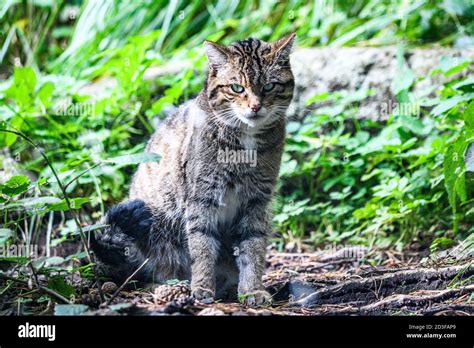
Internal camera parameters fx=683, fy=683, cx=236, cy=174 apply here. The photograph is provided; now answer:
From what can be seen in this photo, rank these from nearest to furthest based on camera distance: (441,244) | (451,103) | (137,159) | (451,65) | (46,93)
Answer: (137,159) < (451,103) < (441,244) < (451,65) < (46,93)

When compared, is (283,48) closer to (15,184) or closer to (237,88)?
(237,88)

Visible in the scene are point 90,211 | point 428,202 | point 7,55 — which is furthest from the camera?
point 7,55

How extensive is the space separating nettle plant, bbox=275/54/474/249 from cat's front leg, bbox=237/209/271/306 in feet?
2.74

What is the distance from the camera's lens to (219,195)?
2732 millimetres

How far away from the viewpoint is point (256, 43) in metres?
2.86

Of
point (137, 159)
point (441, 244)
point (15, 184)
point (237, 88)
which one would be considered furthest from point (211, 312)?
point (441, 244)

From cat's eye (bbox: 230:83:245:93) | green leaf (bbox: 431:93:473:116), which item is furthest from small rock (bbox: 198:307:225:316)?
green leaf (bbox: 431:93:473:116)

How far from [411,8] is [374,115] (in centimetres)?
104

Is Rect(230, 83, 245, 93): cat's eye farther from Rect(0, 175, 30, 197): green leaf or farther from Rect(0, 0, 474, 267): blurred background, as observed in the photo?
Rect(0, 175, 30, 197): green leaf

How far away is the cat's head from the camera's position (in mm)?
2740

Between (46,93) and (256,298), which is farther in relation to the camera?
(46,93)

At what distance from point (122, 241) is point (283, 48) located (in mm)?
1023
